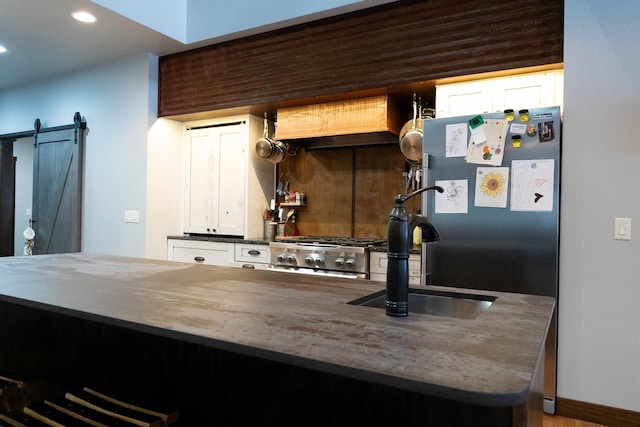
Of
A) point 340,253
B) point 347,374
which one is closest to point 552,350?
point 340,253

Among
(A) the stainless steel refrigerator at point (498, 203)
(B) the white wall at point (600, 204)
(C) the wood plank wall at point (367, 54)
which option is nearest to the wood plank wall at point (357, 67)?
(C) the wood plank wall at point (367, 54)

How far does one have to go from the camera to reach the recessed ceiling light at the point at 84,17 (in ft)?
10.6

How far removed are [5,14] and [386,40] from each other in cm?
283

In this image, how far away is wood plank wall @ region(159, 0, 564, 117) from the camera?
8.61 feet

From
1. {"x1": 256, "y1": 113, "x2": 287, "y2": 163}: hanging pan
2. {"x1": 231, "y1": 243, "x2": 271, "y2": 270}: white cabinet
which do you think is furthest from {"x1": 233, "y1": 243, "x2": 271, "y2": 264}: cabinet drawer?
{"x1": 256, "y1": 113, "x2": 287, "y2": 163}: hanging pan

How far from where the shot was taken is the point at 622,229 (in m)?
2.31

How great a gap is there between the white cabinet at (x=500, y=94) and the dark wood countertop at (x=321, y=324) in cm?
164

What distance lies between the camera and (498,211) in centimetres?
251

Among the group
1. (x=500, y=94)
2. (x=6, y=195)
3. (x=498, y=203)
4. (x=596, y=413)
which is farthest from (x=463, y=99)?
(x=6, y=195)

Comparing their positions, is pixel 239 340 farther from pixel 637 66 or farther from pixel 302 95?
pixel 302 95

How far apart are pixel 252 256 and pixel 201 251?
0.59m

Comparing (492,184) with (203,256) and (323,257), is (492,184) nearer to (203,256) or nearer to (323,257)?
(323,257)

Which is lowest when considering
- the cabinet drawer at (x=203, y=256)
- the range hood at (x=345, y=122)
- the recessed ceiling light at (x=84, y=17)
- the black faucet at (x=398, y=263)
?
the cabinet drawer at (x=203, y=256)

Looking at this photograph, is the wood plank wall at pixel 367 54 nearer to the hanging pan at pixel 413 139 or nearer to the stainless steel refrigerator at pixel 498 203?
the hanging pan at pixel 413 139
